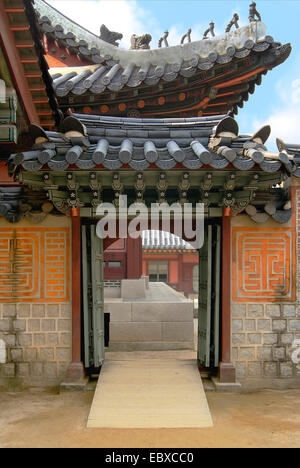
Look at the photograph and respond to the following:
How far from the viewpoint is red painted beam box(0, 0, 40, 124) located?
5.36 meters

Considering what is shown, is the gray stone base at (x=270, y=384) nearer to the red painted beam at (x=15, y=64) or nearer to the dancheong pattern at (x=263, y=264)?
the dancheong pattern at (x=263, y=264)

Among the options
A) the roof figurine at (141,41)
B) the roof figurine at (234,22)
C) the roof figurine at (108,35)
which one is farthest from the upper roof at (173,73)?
the roof figurine at (108,35)

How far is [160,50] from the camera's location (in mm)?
9117

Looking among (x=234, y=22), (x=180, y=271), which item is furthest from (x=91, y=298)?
(x=180, y=271)

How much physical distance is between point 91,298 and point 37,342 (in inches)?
43.2

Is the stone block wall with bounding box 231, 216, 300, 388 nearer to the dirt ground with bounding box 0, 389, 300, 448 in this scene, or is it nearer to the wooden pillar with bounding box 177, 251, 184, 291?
the dirt ground with bounding box 0, 389, 300, 448

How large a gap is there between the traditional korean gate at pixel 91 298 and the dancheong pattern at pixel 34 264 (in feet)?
1.00

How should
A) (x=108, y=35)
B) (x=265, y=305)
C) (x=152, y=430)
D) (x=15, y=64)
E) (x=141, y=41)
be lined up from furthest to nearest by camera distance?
(x=108, y=35) → (x=141, y=41) → (x=265, y=305) → (x=15, y=64) → (x=152, y=430)

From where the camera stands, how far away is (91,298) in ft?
20.1

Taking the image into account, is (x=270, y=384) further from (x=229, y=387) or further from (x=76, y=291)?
(x=76, y=291)

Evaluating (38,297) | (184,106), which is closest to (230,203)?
(38,297)

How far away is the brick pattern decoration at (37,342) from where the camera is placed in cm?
616

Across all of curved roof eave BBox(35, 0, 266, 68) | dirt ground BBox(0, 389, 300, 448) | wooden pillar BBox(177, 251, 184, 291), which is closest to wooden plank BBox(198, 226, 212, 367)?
dirt ground BBox(0, 389, 300, 448)

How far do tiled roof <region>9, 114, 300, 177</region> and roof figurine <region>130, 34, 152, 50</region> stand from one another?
17.2 ft
